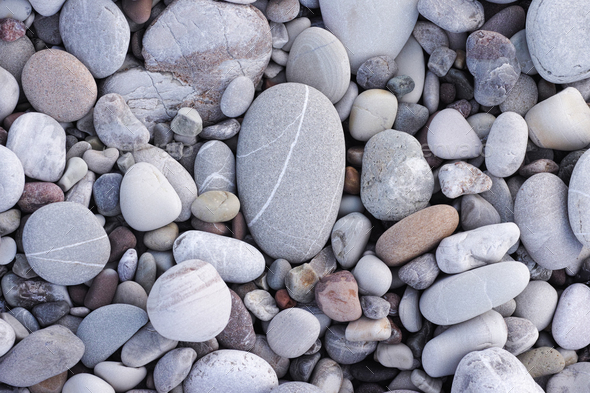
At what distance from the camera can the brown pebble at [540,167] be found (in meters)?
2.33

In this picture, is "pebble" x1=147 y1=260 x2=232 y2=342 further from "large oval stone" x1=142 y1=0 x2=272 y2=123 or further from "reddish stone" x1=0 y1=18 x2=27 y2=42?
"reddish stone" x1=0 y1=18 x2=27 y2=42

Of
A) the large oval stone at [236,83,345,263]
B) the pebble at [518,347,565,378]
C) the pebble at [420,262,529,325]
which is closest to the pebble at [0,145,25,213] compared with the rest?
the large oval stone at [236,83,345,263]

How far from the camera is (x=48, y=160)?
2111mm

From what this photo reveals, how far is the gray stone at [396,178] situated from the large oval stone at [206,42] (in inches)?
31.7

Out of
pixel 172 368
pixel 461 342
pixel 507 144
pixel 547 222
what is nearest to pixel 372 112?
pixel 507 144

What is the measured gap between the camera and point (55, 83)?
7.06 feet

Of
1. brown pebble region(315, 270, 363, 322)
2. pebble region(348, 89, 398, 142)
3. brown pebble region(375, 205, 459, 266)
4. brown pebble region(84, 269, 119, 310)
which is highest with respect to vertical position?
pebble region(348, 89, 398, 142)

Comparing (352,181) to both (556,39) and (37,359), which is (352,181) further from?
(37,359)

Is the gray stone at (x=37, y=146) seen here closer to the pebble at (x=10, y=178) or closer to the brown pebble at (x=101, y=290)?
the pebble at (x=10, y=178)

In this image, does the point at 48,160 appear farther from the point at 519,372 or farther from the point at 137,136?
the point at 519,372

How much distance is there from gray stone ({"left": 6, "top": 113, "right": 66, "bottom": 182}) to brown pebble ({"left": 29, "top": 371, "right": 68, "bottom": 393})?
2.89 feet

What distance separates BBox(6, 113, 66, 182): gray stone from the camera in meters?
2.09

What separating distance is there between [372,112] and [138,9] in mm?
1267

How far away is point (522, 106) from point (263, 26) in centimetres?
144
